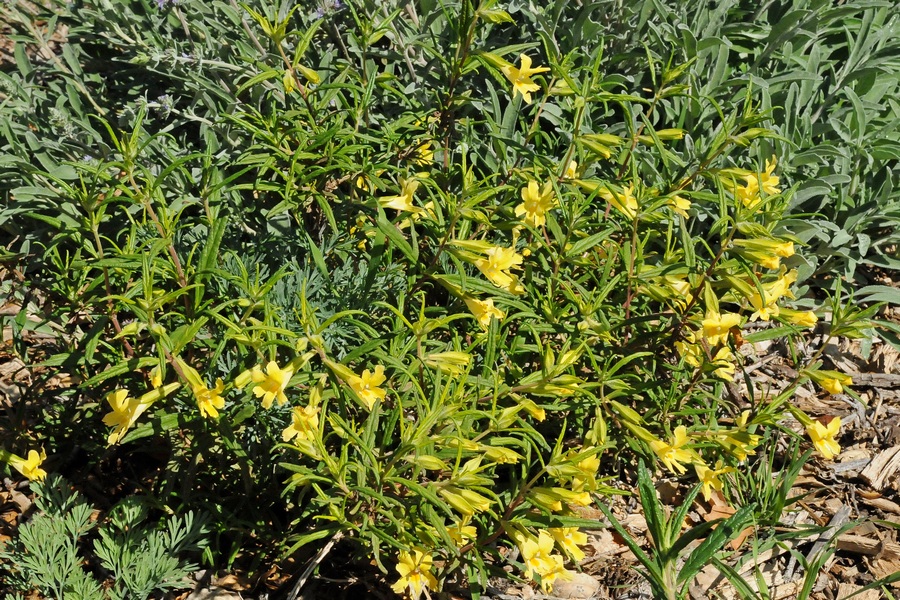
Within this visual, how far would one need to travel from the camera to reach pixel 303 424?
2.08 metres

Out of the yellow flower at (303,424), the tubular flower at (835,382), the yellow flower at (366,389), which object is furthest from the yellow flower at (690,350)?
the yellow flower at (303,424)

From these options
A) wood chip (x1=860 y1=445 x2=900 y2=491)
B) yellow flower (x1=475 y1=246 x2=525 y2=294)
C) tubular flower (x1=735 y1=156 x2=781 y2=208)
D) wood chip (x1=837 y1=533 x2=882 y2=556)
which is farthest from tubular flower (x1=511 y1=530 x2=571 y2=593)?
wood chip (x1=860 y1=445 x2=900 y2=491)

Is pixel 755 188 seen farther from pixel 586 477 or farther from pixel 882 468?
pixel 882 468

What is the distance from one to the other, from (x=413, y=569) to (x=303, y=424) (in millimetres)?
549

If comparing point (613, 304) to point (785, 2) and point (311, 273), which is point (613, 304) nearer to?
point (311, 273)

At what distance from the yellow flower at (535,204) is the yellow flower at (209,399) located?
105cm

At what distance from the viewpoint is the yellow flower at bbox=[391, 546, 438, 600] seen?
89.3 inches

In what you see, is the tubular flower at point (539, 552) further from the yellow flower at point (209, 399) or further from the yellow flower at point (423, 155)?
the yellow flower at point (423, 155)

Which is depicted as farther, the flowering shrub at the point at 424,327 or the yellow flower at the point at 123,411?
the flowering shrub at the point at 424,327

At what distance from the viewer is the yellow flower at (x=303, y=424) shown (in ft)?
6.78

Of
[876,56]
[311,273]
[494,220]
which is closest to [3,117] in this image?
[311,273]

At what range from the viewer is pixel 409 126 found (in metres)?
3.02

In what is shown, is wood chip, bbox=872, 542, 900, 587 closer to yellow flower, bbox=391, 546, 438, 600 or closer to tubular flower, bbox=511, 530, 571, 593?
tubular flower, bbox=511, 530, 571, 593

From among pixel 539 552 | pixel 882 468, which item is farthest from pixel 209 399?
pixel 882 468
